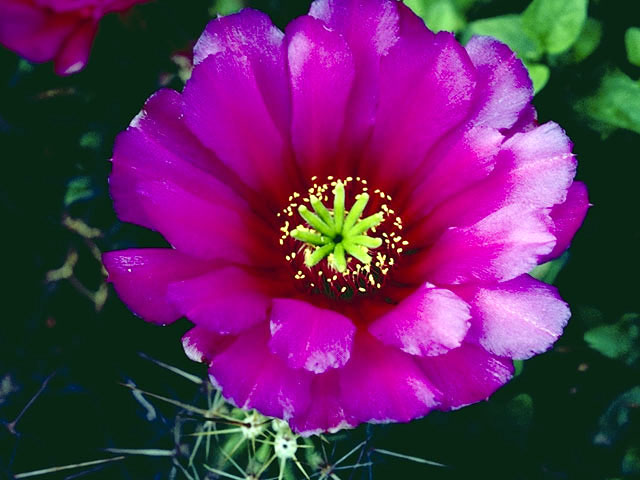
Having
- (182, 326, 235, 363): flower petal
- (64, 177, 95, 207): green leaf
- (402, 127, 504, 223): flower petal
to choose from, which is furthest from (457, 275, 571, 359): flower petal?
(64, 177, 95, 207): green leaf

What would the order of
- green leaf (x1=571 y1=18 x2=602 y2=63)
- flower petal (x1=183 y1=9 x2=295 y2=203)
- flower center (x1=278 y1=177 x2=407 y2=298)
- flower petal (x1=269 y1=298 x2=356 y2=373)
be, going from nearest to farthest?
flower petal (x1=269 y1=298 x2=356 y2=373), flower petal (x1=183 y1=9 x2=295 y2=203), flower center (x1=278 y1=177 x2=407 y2=298), green leaf (x1=571 y1=18 x2=602 y2=63)

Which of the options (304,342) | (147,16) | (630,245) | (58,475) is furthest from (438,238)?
(58,475)

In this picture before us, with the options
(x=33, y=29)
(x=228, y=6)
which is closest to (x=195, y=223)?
(x=33, y=29)

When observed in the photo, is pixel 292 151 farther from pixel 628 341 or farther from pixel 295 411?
pixel 628 341

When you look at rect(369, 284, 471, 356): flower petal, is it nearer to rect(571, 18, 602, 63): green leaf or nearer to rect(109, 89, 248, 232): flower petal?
rect(109, 89, 248, 232): flower petal

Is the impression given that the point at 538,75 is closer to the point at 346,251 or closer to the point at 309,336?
the point at 346,251

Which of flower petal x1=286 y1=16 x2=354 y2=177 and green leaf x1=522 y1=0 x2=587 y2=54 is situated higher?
flower petal x1=286 y1=16 x2=354 y2=177

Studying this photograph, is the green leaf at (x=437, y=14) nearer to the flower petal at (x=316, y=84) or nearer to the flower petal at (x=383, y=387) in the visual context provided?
the flower petal at (x=316, y=84)
